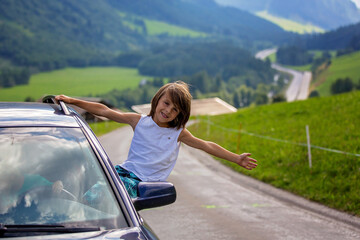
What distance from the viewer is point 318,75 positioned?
137875 millimetres

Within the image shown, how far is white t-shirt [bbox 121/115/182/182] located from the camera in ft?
12.8

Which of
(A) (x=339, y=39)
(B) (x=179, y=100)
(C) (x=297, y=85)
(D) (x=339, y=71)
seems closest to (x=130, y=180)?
(B) (x=179, y=100)

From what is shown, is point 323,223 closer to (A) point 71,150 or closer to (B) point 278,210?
(B) point 278,210

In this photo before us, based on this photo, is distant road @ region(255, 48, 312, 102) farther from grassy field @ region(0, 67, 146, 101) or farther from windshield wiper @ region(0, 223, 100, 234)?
windshield wiper @ region(0, 223, 100, 234)

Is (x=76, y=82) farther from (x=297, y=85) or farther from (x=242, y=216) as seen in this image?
(x=242, y=216)

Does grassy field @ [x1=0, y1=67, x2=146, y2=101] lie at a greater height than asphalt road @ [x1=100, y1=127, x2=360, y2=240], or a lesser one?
lesser

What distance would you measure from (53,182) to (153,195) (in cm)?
63

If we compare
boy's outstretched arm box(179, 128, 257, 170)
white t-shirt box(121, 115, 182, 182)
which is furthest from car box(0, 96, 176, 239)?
boy's outstretched arm box(179, 128, 257, 170)

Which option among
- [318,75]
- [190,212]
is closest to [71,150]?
[190,212]

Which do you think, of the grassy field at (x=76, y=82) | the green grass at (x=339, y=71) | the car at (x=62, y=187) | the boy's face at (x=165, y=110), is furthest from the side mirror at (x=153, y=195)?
the grassy field at (x=76, y=82)

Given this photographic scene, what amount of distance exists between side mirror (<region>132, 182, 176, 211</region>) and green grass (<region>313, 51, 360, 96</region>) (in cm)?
10958

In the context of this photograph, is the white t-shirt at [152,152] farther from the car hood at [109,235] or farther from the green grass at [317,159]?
the green grass at [317,159]

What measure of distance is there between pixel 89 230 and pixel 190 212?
5504 millimetres

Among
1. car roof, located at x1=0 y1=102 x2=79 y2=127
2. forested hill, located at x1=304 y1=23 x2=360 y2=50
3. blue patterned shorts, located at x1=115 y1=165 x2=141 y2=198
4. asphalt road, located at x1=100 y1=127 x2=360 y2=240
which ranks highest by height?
forested hill, located at x1=304 y1=23 x2=360 y2=50
